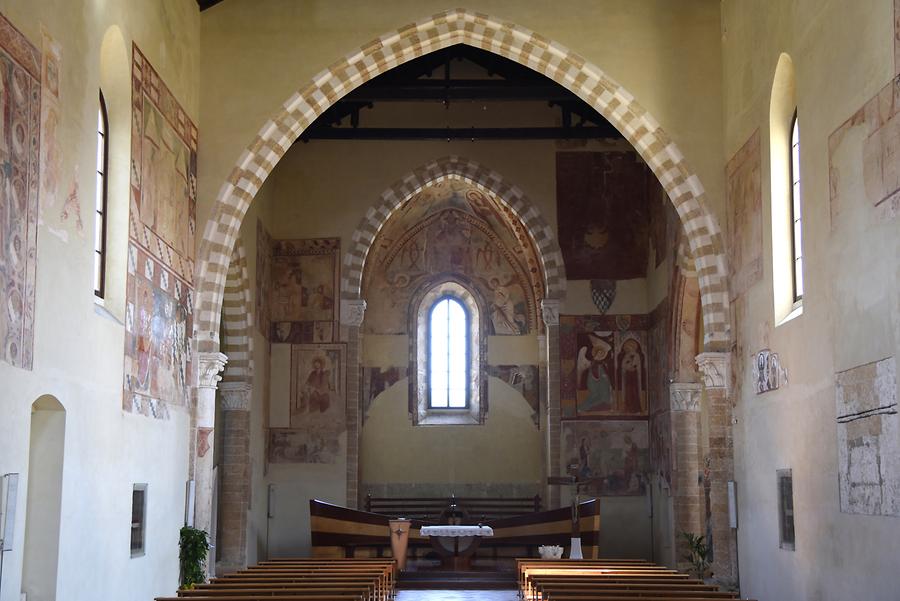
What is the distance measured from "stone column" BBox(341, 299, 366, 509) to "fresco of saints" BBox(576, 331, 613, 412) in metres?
4.63

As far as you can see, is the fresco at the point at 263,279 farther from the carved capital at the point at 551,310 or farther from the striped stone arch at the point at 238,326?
the carved capital at the point at 551,310

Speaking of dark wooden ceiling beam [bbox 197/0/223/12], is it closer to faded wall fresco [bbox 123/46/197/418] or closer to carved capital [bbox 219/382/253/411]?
faded wall fresco [bbox 123/46/197/418]

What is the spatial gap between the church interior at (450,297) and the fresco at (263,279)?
13 centimetres

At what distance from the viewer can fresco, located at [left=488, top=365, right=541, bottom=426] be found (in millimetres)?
27000

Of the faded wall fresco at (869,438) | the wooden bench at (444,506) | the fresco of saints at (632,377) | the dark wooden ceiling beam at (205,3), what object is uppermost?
the dark wooden ceiling beam at (205,3)

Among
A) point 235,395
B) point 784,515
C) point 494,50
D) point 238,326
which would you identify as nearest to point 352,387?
point 235,395

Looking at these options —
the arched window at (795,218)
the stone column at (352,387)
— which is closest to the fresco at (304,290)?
the stone column at (352,387)

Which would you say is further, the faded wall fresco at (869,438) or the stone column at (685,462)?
the stone column at (685,462)

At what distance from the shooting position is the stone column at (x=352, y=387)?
23.6 metres

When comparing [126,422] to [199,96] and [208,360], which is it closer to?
[208,360]

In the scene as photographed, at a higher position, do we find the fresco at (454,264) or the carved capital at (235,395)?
the fresco at (454,264)

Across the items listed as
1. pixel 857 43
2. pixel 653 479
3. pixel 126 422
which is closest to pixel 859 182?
pixel 857 43

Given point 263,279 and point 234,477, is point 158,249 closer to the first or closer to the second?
point 234,477

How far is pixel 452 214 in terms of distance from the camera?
2791cm
